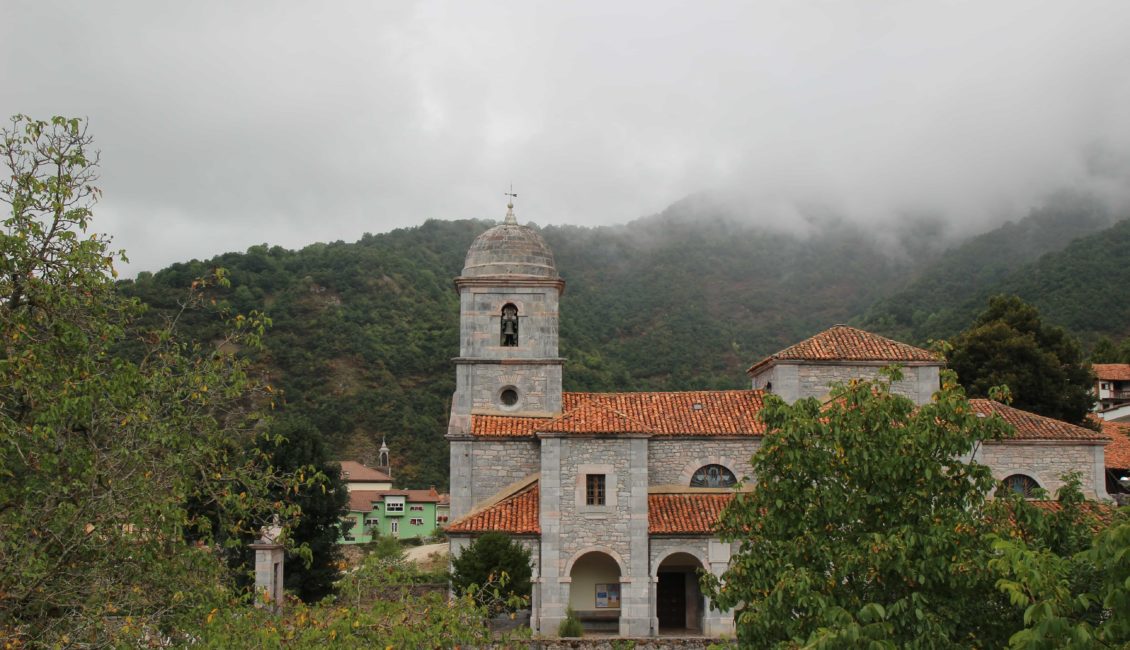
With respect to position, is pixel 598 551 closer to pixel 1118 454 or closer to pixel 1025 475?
pixel 1025 475

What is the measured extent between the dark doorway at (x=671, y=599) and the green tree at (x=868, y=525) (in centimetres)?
1439

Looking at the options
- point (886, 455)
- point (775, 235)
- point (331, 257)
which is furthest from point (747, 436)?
point (775, 235)

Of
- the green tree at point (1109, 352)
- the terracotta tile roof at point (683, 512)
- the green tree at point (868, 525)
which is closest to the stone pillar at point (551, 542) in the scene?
the terracotta tile roof at point (683, 512)

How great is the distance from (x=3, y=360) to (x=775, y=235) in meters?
114

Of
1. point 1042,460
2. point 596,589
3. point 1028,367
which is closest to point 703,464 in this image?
point 596,589

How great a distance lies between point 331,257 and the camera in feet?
235

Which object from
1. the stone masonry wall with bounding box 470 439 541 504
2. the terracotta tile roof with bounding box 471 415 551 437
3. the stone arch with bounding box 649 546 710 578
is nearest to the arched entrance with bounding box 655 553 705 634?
the stone arch with bounding box 649 546 710 578

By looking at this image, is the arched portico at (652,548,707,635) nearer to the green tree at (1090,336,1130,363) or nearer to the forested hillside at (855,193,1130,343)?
the forested hillside at (855,193,1130,343)

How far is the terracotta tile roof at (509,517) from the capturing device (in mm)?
24984

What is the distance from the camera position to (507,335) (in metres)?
29.4

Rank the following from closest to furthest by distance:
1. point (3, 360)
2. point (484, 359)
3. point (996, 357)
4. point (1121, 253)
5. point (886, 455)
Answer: point (3, 360)
point (886, 455)
point (484, 359)
point (996, 357)
point (1121, 253)

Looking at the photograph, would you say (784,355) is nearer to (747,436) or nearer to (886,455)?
(747,436)

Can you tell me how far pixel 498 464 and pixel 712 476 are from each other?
19.2 feet

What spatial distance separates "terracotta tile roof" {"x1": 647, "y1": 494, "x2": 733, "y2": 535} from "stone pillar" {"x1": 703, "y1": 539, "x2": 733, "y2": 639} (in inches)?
17.9
